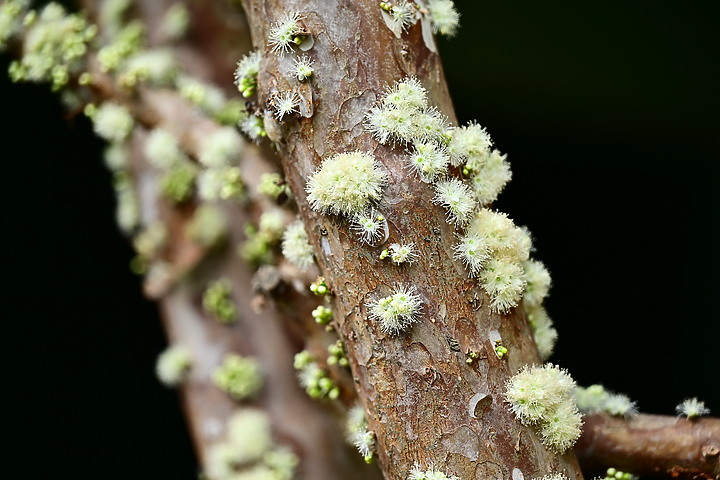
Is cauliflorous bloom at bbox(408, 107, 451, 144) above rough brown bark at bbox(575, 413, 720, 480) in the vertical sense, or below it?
above

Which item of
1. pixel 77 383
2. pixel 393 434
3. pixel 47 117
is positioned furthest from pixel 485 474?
pixel 47 117

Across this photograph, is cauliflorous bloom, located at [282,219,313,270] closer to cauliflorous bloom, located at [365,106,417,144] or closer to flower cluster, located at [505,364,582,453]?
cauliflorous bloom, located at [365,106,417,144]

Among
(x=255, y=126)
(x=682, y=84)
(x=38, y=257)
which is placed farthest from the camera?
(x=38, y=257)

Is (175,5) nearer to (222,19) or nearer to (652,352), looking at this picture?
(222,19)

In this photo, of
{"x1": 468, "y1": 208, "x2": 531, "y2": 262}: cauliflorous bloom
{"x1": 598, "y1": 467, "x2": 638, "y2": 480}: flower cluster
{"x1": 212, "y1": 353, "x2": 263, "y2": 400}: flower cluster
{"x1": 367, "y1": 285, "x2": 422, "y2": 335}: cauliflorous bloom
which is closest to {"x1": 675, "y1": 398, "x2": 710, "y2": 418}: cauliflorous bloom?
{"x1": 598, "y1": 467, "x2": 638, "y2": 480}: flower cluster

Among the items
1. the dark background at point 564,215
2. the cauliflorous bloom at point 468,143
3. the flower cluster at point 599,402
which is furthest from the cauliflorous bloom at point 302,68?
the dark background at point 564,215

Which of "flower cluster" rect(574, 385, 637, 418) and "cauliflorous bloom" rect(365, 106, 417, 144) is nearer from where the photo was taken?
"cauliflorous bloom" rect(365, 106, 417, 144)
